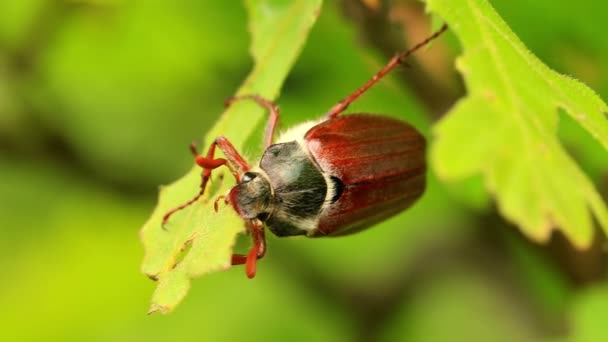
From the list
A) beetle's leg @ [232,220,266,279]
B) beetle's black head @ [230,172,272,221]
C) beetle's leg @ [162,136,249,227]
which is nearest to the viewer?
beetle's leg @ [162,136,249,227]

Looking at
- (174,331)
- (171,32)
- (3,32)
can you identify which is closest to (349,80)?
(171,32)

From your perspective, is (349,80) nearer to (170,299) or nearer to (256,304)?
(256,304)

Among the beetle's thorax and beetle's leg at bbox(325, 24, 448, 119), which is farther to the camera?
beetle's leg at bbox(325, 24, 448, 119)

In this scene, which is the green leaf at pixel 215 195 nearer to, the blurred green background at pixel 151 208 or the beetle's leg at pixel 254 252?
the beetle's leg at pixel 254 252

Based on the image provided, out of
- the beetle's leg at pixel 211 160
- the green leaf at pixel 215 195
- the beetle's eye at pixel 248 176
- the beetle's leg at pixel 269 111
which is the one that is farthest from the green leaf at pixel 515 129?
the beetle's eye at pixel 248 176

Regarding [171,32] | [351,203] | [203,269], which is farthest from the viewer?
[171,32]

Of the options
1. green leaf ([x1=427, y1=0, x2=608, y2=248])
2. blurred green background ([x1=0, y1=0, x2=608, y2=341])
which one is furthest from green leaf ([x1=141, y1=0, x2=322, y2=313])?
blurred green background ([x1=0, y1=0, x2=608, y2=341])

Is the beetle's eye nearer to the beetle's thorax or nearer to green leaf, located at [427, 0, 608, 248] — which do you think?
the beetle's thorax
